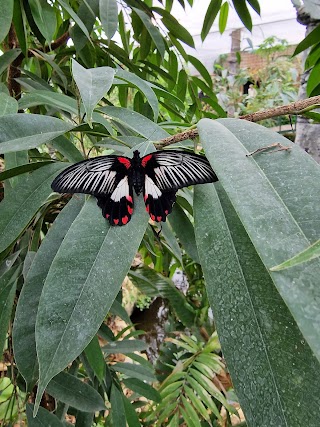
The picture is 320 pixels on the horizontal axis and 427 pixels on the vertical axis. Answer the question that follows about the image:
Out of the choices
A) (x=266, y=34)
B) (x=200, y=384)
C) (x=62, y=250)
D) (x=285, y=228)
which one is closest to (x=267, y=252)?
(x=285, y=228)

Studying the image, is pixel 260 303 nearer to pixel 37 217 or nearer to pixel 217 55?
pixel 37 217

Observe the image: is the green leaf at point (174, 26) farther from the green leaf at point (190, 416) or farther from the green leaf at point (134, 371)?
the green leaf at point (190, 416)

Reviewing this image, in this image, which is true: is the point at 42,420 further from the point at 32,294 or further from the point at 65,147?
the point at 65,147

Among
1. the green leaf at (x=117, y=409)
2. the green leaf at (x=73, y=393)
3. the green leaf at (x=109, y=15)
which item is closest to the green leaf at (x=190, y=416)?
the green leaf at (x=117, y=409)

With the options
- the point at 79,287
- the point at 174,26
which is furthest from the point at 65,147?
the point at 174,26

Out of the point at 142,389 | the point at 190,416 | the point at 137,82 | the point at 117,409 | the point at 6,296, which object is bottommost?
the point at 190,416

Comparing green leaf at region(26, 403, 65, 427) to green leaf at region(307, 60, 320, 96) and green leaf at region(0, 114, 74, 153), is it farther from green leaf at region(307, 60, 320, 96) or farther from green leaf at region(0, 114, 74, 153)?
Answer: green leaf at region(307, 60, 320, 96)

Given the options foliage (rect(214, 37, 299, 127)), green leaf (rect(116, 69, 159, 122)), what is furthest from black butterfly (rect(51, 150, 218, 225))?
foliage (rect(214, 37, 299, 127))
